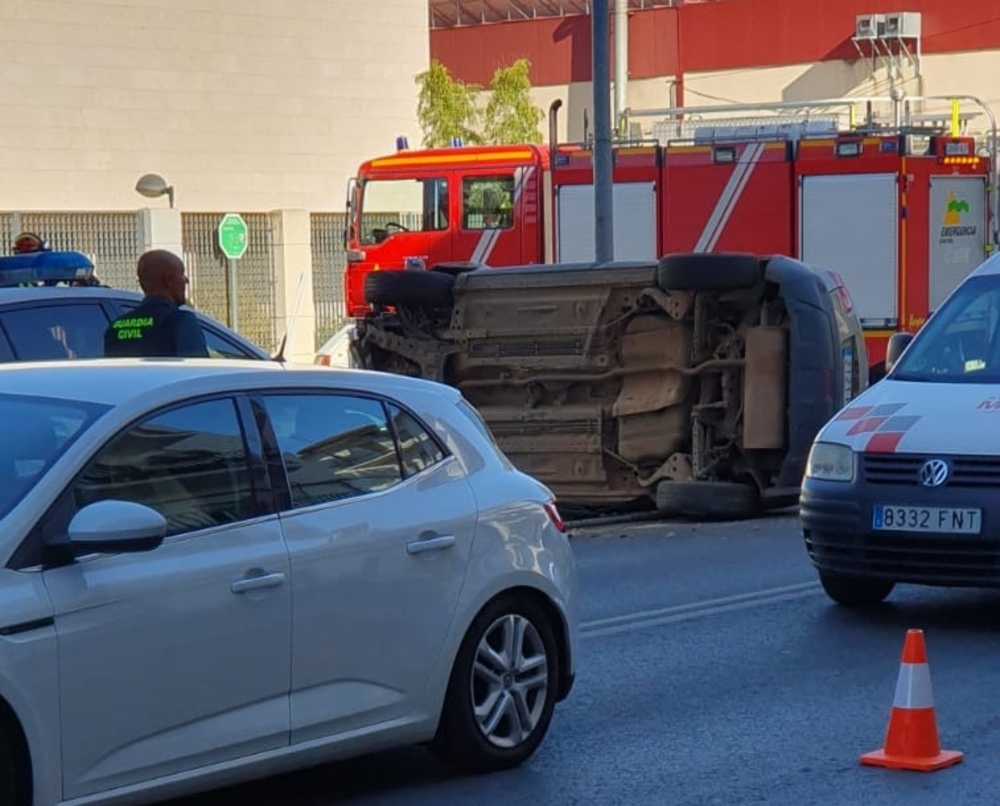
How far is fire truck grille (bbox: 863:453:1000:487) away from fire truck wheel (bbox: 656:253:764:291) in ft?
15.4

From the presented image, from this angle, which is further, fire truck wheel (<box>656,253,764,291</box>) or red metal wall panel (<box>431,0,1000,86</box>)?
red metal wall panel (<box>431,0,1000,86</box>)

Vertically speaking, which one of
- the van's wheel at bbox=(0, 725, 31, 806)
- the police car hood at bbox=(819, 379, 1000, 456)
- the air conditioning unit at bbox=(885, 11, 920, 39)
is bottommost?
the van's wheel at bbox=(0, 725, 31, 806)

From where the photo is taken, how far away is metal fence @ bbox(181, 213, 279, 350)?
34.3m

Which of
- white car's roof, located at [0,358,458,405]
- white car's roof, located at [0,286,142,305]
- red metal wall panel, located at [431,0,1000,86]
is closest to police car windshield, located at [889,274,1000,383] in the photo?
white car's roof, located at [0,286,142,305]

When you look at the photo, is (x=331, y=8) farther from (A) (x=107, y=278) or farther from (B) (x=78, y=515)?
(B) (x=78, y=515)

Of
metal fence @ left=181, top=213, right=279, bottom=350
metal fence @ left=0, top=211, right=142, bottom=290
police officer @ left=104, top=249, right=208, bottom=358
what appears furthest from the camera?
metal fence @ left=181, top=213, right=279, bottom=350

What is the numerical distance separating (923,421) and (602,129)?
1107cm

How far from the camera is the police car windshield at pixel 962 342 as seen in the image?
10.1 m

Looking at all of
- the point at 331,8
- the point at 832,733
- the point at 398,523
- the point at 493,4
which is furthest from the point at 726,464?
the point at 493,4

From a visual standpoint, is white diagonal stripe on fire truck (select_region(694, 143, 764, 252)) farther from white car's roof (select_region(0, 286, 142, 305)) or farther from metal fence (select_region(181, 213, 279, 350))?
white car's roof (select_region(0, 286, 142, 305))

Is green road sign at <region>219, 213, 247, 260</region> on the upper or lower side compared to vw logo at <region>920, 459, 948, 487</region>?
upper

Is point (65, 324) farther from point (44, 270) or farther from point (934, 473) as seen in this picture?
point (934, 473)

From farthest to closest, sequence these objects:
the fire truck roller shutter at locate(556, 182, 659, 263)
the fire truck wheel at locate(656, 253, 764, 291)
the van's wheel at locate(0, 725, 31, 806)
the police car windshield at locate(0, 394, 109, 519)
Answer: the fire truck roller shutter at locate(556, 182, 659, 263) → the fire truck wheel at locate(656, 253, 764, 291) → the police car windshield at locate(0, 394, 109, 519) → the van's wheel at locate(0, 725, 31, 806)

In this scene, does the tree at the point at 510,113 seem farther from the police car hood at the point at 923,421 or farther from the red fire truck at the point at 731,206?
the police car hood at the point at 923,421
